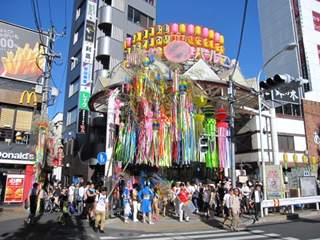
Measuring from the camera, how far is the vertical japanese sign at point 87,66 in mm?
27688

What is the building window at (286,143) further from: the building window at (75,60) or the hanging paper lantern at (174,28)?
the building window at (75,60)

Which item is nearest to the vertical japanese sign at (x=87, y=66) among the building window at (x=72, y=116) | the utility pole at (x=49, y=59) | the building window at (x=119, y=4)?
the building window at (x=119, y=4)

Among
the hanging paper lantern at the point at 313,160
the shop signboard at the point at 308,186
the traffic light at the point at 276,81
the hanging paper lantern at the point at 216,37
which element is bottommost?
the shop signboard at the point at 308,186

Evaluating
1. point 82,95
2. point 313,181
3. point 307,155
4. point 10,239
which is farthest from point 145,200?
point 307,155

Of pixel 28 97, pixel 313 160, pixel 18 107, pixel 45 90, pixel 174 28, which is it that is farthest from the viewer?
pixel 313 160

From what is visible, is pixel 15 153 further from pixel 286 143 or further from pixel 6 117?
pixel 286 143

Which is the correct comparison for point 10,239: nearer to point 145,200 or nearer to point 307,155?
point 145,200

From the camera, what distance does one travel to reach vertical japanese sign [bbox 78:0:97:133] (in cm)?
2769

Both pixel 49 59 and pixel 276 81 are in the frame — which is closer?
pixel 276 81

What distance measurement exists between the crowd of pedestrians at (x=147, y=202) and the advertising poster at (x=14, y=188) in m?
4.10

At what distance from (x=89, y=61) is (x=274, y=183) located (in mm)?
20693

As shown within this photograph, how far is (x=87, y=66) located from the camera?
29.0m

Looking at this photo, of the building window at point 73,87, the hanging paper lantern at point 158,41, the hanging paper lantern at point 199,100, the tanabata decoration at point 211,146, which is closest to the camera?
the hanging paper lantern at point 199,100

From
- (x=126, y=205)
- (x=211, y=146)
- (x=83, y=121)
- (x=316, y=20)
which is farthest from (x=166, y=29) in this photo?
(x=316, y=20)
